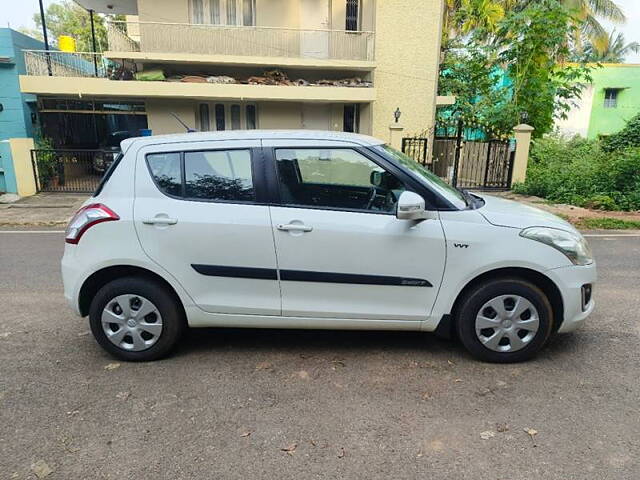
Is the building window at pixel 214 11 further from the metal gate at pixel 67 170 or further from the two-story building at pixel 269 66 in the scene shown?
the metal gate at pixel 67 170

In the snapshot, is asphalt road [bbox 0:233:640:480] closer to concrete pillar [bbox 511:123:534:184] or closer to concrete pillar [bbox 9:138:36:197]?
concrete pillar [bbox 9:138:36:197]

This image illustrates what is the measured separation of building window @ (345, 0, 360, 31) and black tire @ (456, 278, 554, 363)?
54.0 ft

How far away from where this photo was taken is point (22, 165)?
12320 millimetres

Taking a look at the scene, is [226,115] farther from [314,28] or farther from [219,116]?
[314,28]

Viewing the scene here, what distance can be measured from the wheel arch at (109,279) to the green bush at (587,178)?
1079cm

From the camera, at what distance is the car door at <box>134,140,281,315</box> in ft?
11.1

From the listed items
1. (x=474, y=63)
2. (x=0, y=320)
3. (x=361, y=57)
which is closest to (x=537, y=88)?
Answer: (x=474, y=63)

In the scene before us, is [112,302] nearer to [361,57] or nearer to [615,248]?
[615,248]

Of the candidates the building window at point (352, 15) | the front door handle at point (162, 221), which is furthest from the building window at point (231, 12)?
the front door handle at point (162, 221)

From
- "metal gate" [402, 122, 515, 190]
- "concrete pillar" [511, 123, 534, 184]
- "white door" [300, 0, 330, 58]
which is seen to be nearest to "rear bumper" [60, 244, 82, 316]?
"metal gate" [402, 122, 515, 190]

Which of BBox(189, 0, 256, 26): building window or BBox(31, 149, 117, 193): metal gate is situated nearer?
BBox(31, 149, 117, 193): metal gate

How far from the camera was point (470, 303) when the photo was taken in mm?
3418

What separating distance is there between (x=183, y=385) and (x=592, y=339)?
11.2 feet

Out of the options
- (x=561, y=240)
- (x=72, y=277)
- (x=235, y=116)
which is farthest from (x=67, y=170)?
(x=561, y=240)
